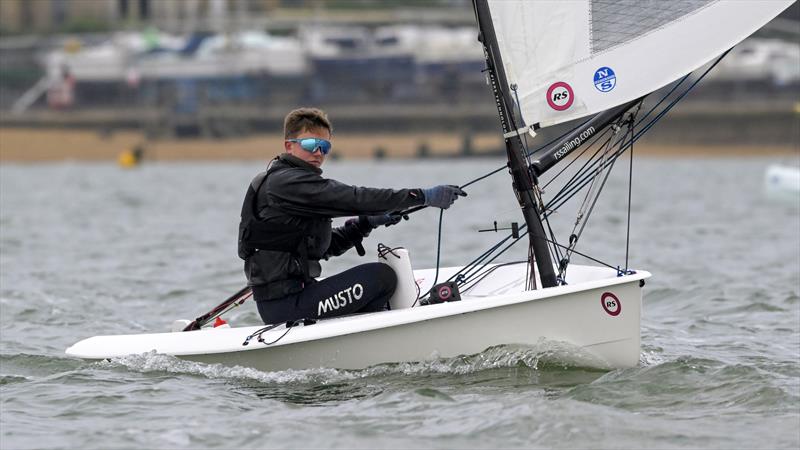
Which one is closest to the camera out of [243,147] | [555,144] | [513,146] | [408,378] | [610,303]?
[610,303]

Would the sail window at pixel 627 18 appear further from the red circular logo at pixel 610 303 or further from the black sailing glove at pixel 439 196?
the red circular logo at pixel 610 303

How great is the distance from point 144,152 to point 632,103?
2190 inches

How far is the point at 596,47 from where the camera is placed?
6.05 meters

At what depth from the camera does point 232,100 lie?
69250 millimetres

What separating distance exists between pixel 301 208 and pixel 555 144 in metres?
1.22

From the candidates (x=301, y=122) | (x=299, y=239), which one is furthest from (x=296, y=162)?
(x=299, y=239)

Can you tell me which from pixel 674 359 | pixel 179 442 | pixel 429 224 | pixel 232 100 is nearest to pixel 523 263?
pixel 674 359

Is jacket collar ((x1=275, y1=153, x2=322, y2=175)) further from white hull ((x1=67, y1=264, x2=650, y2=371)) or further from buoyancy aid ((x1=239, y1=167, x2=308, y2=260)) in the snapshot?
white hull ((x1=67, y1=264, x2=650, y2=371))

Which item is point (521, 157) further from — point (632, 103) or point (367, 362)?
point (367, 362)

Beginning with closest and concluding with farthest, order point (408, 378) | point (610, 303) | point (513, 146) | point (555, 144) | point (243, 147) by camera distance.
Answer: point (610, 303)
point (408, 378)
point (513, 146)
point (555, 144)
point (243, 147)

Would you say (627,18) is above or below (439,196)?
above

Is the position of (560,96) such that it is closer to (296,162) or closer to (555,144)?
(555,144)

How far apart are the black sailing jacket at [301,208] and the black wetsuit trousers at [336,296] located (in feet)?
0.17

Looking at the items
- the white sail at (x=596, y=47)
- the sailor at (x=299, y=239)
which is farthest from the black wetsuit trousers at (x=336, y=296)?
the white sail at (x=596, y=47)
